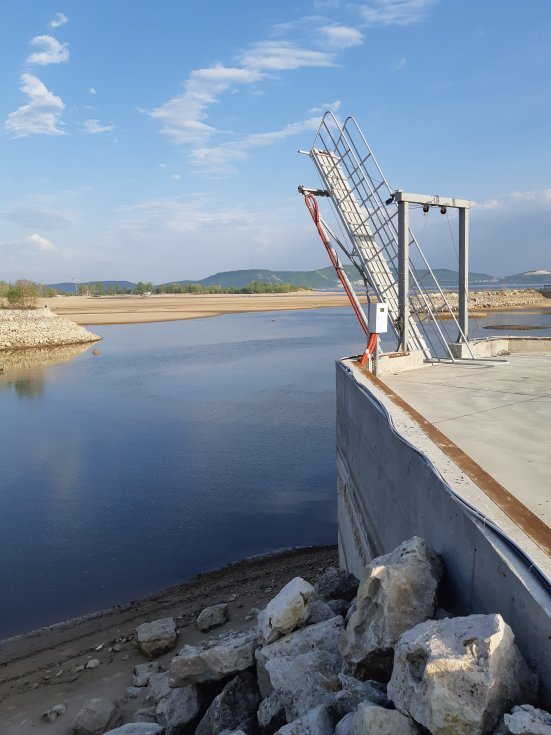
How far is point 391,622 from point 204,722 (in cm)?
216

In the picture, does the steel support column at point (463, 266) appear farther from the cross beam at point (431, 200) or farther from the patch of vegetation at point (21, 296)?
the patch of vegetation at point (21, 296)

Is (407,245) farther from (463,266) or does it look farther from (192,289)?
(192,289)

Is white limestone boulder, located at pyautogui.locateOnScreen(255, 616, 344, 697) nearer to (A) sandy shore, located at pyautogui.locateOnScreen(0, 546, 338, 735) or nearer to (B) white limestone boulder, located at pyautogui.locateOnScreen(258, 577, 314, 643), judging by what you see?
(B) white limestone boulder, located at pyautogui.locateOnScreen(258, 577, 314, 643)

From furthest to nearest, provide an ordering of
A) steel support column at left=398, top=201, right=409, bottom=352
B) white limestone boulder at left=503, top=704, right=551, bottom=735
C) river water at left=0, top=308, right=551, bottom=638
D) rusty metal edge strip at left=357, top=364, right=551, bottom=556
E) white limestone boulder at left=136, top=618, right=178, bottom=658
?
river water at left=0, top=308, right=551, bottom=638, steel support column at left=398, top=201, right=409, bottom=352, white limestone boulder at left=136, top=618, right=178, bottom=658, rusty metal edge strip at left=357, top=364, right=551, bottom=556, white limestone boulder at left=503, top=704, right=551, bottom=735

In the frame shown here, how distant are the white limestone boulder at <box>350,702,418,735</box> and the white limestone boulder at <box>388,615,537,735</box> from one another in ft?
0.19

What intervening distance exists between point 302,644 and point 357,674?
93 cm

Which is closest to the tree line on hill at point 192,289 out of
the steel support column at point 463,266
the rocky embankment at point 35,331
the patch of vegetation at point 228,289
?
the patch of vegetation at point 228,289

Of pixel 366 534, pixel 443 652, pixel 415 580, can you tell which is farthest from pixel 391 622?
pixel 366 534

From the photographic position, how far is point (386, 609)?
11.7 feet

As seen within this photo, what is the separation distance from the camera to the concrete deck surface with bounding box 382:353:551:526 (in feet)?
16.2

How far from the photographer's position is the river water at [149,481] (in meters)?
10.4

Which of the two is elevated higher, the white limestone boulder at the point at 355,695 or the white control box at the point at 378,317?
the white control box at the point at 378,317

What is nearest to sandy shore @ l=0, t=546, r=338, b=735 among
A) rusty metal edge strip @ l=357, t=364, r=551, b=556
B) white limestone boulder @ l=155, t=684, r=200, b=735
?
white limestone boulder @ l=155, t=684, r=200, b=735

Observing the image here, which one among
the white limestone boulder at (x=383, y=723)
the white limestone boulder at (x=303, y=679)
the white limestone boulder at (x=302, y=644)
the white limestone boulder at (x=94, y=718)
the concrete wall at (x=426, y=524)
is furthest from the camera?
the white limestone boulder at (x=94, y=718)
